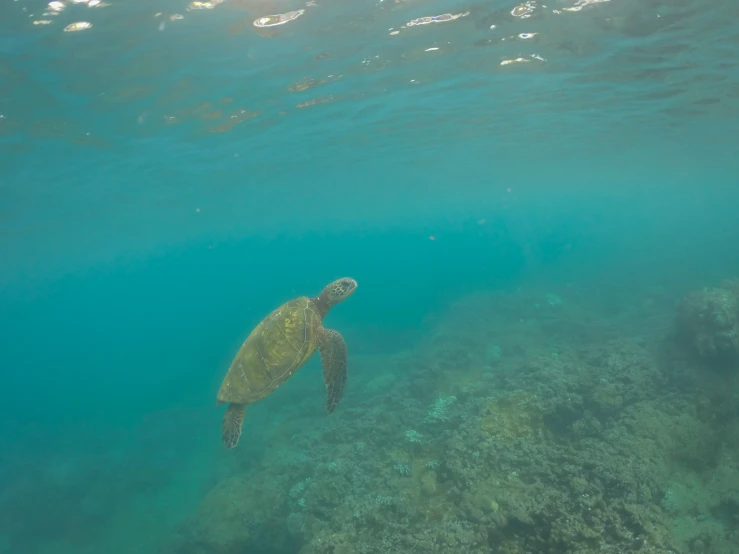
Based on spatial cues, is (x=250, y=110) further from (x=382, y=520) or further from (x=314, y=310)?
(x=382, y=520)

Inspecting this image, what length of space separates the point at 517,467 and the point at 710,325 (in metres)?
7.24

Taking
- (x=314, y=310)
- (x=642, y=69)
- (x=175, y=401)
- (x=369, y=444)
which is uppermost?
(x=642, y=69)

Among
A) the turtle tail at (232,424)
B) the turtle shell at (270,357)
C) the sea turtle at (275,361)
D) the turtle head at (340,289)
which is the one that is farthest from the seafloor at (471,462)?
the turtle head at (340,289)

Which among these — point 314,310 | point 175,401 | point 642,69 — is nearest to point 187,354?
point 175,401

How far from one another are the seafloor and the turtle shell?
278 cm

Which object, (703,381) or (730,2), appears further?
(730,2)

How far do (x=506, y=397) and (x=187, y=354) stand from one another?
25718 mm

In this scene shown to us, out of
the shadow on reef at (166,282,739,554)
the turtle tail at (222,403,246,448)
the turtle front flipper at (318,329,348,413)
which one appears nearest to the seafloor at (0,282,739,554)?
the shadow on reef at (166,282,739,554)

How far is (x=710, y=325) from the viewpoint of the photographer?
32.3ft

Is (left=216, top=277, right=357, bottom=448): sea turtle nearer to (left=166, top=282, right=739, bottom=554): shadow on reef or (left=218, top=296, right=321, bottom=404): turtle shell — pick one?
(left=218, top=296, right=321, bottom=404): turtle shell

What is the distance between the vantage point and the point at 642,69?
15438mm

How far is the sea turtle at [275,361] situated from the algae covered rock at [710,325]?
9370 mm

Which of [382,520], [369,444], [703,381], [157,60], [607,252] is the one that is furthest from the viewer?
[607,252]

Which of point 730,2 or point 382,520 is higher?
point 730,2
